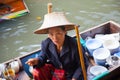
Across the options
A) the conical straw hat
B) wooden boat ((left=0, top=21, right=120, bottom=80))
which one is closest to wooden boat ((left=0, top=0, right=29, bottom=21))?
wooden boat ((left=0, top=21, right=120, bottom=80))

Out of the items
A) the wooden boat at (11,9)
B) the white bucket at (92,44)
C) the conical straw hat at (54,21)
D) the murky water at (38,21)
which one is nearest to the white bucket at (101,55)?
the white bucket at (92,44)

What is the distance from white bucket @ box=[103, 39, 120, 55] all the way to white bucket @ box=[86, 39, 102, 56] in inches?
3.1

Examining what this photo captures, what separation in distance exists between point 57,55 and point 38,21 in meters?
2.31

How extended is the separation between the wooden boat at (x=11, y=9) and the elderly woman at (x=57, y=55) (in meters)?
2.34

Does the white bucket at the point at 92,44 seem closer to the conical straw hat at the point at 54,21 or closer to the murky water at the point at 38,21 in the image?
the conical straw hat at the point at 54,21

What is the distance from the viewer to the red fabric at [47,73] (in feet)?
7.56

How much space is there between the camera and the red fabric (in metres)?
2.30

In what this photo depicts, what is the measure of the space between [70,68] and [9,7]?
2.77m

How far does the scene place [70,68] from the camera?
7.61 feet

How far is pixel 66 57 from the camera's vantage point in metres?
2.26

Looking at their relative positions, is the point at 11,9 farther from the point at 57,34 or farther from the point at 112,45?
the point at 57,34

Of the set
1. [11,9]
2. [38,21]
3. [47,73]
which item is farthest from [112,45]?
Answer: [11,9]

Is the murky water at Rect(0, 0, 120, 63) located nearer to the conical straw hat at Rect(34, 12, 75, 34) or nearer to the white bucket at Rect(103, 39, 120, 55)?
the white bucket at Rect(103, 39, 120, 55)

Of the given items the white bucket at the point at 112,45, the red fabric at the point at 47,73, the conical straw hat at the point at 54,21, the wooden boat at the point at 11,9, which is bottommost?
the red fabric at the point at 47,73
